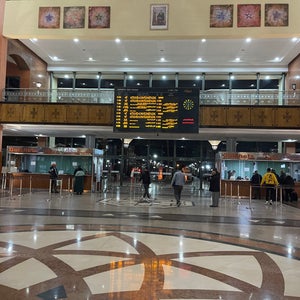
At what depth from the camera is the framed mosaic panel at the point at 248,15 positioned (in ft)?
55.5

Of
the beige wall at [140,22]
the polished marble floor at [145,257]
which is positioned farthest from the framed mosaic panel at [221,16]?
the polished marble floor at [145,257]

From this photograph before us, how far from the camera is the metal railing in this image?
1783cm

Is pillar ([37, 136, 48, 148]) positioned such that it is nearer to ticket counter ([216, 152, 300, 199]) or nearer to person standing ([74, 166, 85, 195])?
person standing ([74, 166, 85, 195])

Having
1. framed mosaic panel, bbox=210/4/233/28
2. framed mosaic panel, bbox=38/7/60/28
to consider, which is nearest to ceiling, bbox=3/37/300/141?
framed mosaic panel, bbox=210/4/233/28

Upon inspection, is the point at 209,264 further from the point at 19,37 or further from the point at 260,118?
the point at 19,37

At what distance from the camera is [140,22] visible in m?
17.5

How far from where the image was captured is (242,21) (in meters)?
17.0

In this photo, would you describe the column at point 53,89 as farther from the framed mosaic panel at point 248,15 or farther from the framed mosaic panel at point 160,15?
the framed mosaic panel at point 248,15

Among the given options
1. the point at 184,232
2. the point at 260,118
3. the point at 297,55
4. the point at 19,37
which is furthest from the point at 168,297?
the point at 297,55

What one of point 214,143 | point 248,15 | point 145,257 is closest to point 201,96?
point 248,15

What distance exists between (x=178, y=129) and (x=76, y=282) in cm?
1248

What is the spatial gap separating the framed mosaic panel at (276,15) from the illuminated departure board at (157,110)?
192 inches

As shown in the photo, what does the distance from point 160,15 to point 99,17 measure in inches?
121

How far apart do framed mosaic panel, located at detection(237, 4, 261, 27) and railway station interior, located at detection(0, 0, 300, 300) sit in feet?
0.18
